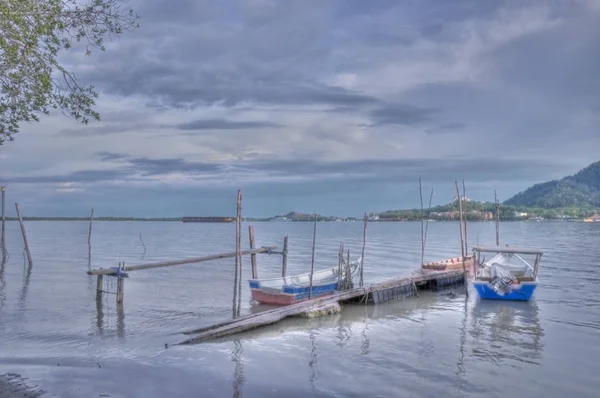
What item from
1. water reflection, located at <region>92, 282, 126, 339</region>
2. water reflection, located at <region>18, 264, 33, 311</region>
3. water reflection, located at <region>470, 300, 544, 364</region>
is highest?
water reflection, located at <region>18, 264, 33, 311</region>

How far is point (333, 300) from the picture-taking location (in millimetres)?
20703

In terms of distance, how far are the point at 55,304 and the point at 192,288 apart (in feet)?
24.9

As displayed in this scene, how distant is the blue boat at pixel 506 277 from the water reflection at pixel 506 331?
1.41 feet

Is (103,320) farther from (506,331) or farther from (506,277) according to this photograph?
(506,277)

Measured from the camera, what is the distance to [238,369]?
12422 millimetres

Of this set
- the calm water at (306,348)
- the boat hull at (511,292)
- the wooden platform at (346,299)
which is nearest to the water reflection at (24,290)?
the calm water at (306,348)

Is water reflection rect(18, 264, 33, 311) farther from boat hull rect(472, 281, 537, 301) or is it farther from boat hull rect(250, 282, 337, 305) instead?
boat hull rect(472, 281, 537, 301)

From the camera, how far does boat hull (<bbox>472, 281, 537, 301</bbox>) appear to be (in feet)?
77.4

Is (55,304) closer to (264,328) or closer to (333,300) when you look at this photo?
(264,328)

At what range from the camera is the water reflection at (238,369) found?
36.2ft

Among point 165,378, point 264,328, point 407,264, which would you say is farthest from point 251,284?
point 407,264

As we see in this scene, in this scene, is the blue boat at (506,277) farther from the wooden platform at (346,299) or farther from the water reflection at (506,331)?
the wooden platform at (346,299)

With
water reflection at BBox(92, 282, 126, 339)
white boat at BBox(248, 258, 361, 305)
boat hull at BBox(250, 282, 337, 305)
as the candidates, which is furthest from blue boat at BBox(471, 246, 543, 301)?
water reflection at BBox(92, 282, 126, 339)

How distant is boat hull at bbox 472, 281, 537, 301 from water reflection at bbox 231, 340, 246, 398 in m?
14.3
